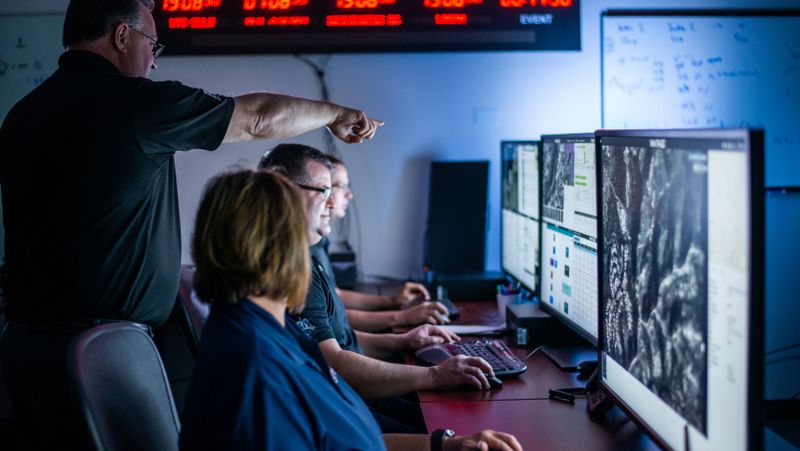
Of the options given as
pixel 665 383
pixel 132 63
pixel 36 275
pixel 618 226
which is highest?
pixel 132 63

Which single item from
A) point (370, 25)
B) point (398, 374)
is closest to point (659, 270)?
point (398, 374)

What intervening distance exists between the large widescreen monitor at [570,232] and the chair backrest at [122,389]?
1038mm

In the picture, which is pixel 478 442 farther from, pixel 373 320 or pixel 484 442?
pixel 373 320

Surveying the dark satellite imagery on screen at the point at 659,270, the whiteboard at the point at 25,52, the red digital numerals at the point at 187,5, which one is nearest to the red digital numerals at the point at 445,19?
the red digital numerals at the point at 187,5

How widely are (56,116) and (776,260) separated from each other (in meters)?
3.16

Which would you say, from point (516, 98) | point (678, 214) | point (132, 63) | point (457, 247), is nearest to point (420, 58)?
point (516, 98)

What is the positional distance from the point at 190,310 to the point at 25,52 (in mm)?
1827

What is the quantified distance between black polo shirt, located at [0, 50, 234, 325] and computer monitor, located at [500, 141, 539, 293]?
1.21m

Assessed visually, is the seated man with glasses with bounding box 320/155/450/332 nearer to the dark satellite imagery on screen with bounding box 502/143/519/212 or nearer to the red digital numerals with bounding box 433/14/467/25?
the dark satellite imagery on screen with bounding box 502/143/519/212

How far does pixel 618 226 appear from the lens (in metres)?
1.48

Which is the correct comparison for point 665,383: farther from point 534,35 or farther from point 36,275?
point 534,35

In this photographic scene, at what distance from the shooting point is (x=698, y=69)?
3.56 m

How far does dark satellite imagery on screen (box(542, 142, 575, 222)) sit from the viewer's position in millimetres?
2102

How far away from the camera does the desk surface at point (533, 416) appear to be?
153 centimetres
